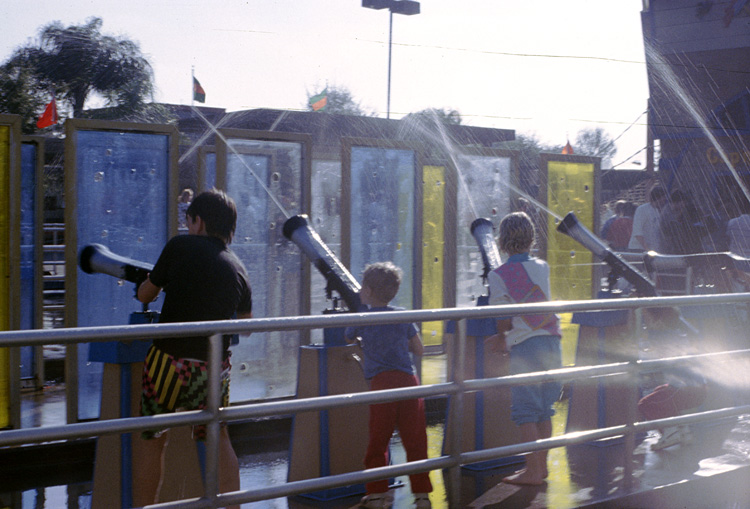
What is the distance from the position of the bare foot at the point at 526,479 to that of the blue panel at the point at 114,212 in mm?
3131

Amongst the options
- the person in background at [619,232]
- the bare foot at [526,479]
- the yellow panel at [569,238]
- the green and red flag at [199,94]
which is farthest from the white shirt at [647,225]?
the green and red flag at [199,94]

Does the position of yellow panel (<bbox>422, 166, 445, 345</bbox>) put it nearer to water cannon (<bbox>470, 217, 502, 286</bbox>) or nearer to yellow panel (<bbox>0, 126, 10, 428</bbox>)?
water cannon (<bbox>470, 217, 502, 286</bbox>)

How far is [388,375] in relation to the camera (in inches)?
172

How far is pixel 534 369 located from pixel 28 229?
4.42 meters

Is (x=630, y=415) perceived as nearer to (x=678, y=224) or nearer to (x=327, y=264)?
(x=327, y=264)

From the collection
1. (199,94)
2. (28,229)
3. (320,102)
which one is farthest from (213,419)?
(320,102)

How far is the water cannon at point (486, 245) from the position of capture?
6.17 m

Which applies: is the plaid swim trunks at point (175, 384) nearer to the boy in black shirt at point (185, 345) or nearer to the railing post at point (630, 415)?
the boy in black shirt at point (185, 345)

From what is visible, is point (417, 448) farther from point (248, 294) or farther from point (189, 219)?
point (189, 219)

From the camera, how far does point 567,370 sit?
161 inches

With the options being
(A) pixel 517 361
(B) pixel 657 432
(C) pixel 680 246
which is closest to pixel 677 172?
(C) pixel 680 246

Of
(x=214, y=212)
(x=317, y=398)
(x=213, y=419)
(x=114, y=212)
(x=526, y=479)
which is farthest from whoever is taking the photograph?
(x=114, y=212)

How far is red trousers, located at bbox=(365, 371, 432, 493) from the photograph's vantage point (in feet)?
14.2

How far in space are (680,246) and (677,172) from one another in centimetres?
1379
